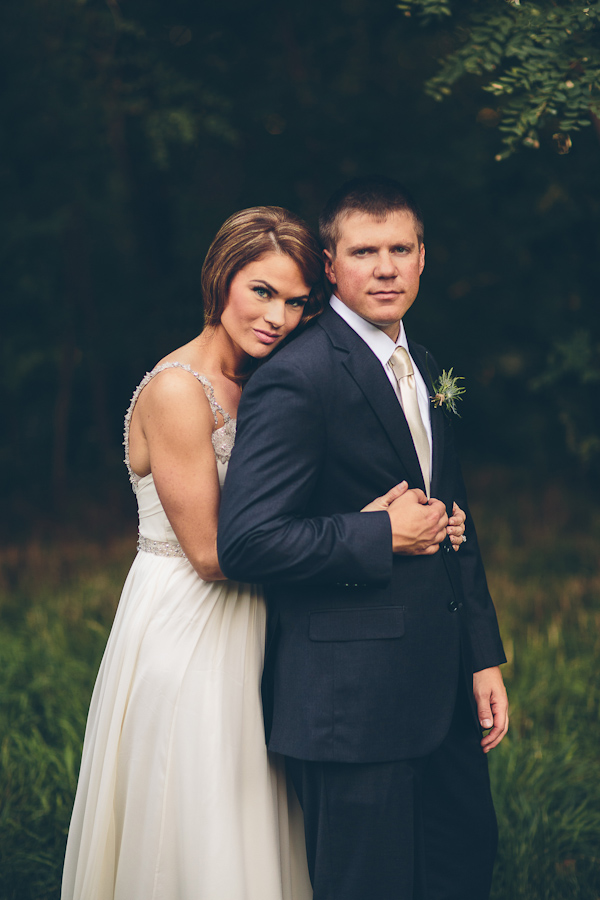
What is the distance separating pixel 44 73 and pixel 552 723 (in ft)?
17.6

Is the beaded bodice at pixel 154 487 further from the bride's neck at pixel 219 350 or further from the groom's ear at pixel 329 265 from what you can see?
the groom's ear at pixel 329 265

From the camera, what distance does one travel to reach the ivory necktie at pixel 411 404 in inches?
87.9

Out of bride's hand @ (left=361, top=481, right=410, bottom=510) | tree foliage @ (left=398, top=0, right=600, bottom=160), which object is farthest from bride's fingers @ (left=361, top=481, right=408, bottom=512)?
tree foliage @ (left=398, top=0, right=600, bottom=160)

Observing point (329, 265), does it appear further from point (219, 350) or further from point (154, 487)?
point (154, 487)

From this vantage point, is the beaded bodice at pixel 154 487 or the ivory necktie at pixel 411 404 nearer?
the ivory necktie at pixel 411 404

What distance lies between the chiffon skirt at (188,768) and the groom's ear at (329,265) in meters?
0.89

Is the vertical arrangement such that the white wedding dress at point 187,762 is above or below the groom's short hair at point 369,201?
below

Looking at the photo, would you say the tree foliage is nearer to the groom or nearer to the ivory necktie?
the groom

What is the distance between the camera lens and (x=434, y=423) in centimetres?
233

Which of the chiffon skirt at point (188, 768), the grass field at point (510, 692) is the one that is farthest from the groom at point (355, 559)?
the grass field at point (510, 692)

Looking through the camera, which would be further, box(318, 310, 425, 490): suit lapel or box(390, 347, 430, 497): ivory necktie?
box(390, 347, 430, 497): ivory necktie

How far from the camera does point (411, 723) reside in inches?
82.2

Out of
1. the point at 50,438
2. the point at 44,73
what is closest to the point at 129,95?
the point at 44,73

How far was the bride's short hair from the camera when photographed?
231 centimetres
